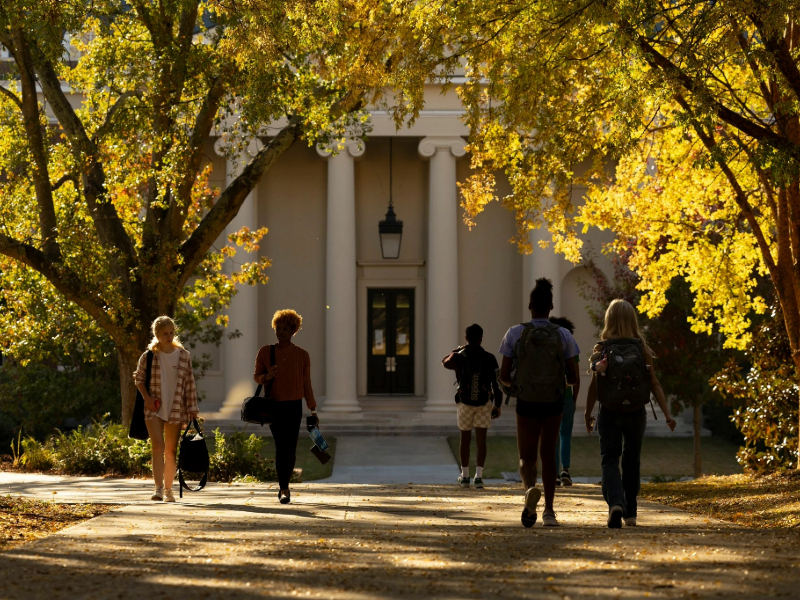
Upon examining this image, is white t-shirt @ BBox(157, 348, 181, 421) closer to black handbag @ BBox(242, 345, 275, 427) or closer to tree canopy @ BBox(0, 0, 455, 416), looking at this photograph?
black handbag @ BBox(242, 345, 275, 427)

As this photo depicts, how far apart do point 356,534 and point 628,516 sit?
1966mm

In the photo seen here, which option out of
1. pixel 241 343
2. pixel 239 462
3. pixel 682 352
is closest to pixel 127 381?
pixel 239 462

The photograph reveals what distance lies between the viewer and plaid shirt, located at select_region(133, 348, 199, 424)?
29.9 ft

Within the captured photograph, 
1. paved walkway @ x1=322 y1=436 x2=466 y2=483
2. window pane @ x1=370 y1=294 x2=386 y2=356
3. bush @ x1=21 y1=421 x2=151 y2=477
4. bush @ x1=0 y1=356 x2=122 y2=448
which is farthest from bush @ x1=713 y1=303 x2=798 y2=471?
window pane @ x1=370 y1=294 x2=386 y2=356

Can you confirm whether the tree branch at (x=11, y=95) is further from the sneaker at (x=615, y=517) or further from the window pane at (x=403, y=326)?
the window pane at (x=403, y=326)

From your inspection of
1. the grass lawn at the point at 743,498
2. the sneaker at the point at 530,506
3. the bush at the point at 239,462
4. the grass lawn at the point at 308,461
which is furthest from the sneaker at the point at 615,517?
the grass lawn at the point at 308,461

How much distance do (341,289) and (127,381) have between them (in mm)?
11584

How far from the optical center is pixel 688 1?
902cm

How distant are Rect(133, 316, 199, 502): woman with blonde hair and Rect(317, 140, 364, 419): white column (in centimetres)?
1559

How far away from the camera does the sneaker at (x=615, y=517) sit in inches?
283

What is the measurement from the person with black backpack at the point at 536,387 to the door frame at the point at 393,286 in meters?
19.8

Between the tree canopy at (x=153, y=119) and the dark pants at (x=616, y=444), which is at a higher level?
the tree canopy at (x=153, y=119)

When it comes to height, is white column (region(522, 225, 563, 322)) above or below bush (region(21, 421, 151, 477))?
above

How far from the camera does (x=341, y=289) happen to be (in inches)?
986
